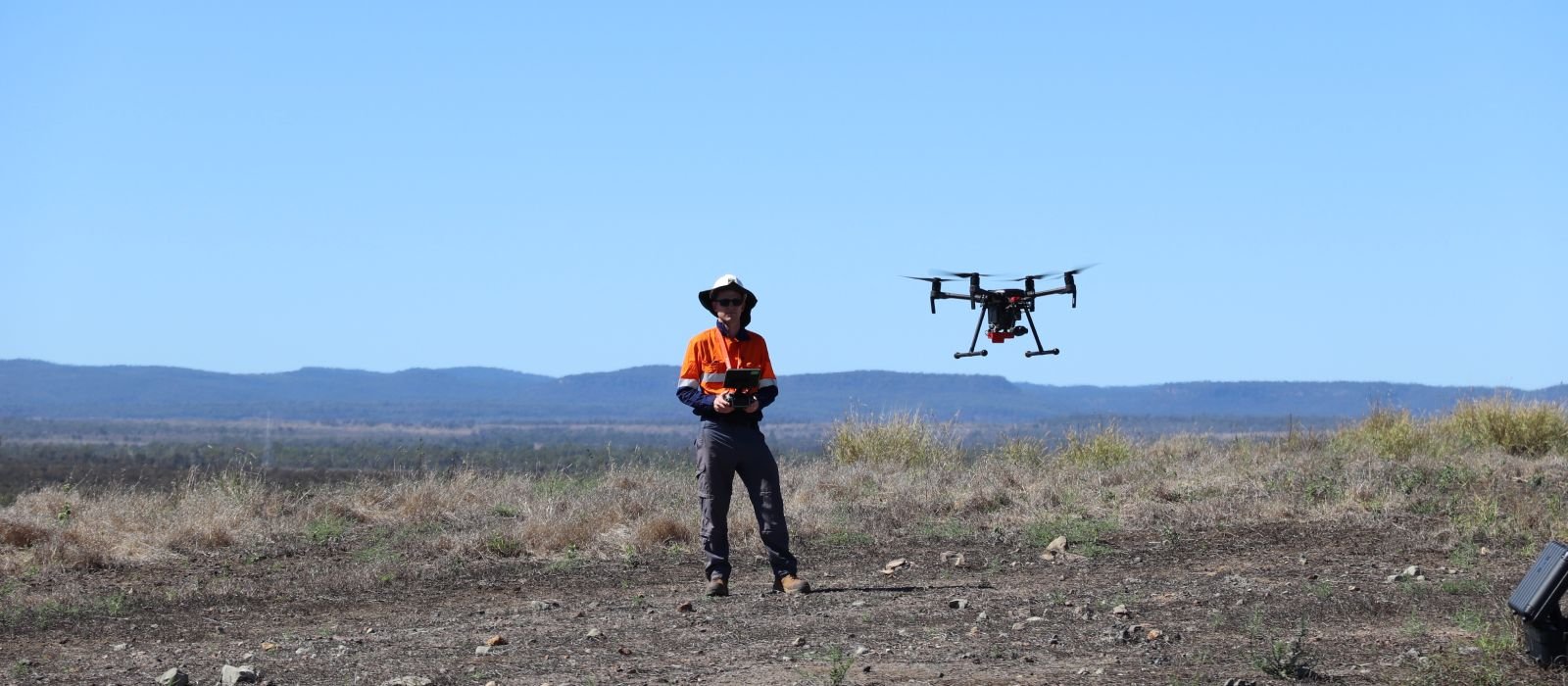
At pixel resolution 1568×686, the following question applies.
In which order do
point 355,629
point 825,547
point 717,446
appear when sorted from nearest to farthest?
point 355,629 → point 717,446 → point 825,547

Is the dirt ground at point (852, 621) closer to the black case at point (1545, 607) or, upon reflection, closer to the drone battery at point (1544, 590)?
the black case at point (1545, 607)

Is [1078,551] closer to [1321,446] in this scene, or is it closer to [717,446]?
[717,446]

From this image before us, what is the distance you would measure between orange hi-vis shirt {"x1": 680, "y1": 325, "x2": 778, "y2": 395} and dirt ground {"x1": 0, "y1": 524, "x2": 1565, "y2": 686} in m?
1.33

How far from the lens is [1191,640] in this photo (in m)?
8.45

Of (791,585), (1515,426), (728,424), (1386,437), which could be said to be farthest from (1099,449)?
(728,424)

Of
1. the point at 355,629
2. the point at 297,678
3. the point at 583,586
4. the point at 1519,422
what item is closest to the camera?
the point at 297,678

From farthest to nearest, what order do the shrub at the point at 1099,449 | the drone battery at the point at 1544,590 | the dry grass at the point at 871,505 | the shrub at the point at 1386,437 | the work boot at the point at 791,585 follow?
the shrub at the point at 1099,449 → the shrub at the point at 1386,437 → the dry grass at the point at 871,505 → the work boot at the point at 791,585 → the drone battery at the point at 1544,590

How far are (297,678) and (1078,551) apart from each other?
251 inches

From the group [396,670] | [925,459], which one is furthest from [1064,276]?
[396,670]

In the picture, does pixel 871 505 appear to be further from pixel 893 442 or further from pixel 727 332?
pixel 727 332

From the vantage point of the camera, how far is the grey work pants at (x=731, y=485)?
10352 mm

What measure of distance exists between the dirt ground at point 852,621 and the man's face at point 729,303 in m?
1.70

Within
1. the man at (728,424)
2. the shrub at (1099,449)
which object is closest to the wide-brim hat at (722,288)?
the man at (728,424)

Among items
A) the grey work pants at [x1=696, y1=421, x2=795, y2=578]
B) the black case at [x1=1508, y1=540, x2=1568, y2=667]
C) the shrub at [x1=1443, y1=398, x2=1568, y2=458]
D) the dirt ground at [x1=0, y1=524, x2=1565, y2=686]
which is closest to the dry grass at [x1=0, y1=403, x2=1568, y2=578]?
the shrub at [x1=1443, y1=398, x2=1568, y2=458]
